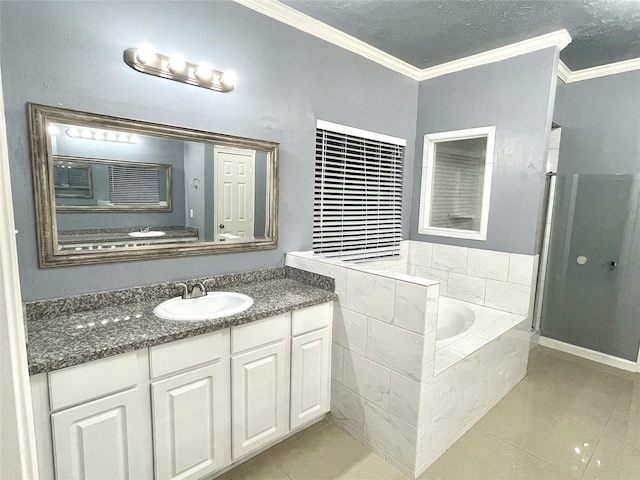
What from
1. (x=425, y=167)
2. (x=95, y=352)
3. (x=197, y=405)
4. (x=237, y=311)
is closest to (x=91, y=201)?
(x=95, y=352)

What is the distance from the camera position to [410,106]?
3.23 m

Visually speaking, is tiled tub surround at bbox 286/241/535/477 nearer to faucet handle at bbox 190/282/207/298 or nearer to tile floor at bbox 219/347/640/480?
tile floor at bbox 219/347/640/480

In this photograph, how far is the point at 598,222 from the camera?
3055mm

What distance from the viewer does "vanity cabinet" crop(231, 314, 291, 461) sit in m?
1.71

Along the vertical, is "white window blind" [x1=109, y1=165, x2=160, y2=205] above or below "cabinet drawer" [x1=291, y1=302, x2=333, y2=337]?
above

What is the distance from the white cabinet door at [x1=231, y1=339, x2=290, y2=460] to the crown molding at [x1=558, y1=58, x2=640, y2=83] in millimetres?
3315

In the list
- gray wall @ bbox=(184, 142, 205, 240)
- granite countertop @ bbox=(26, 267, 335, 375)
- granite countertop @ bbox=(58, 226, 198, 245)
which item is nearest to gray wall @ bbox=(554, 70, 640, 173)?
granite countertop @ bbox=(26, 267, 335, 375)

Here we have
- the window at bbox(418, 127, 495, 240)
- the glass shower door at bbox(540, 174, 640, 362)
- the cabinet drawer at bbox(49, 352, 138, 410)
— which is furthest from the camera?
the window at bbox(418, 127, 495, 240)

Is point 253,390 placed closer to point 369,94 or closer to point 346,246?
point 346,246

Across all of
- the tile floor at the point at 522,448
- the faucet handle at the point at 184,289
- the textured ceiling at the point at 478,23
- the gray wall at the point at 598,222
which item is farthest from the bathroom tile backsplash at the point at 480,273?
the faucet handle at the point at 184,289

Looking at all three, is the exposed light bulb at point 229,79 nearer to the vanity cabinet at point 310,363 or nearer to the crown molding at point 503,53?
the vanity cabinet at point 310,363

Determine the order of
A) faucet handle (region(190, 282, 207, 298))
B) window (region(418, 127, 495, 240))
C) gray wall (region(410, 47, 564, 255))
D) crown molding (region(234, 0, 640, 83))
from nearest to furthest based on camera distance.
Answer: faucet handle (region(190, 282, 207, 298)) < crown molding (region(234, 0, 640, 83)) < gray wall (region(410, 47, 564, 255)) < window (region(418, 127, 495, 240))

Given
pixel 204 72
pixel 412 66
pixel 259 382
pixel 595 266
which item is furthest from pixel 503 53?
pixel 259 382

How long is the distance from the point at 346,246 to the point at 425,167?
45.5 inches
